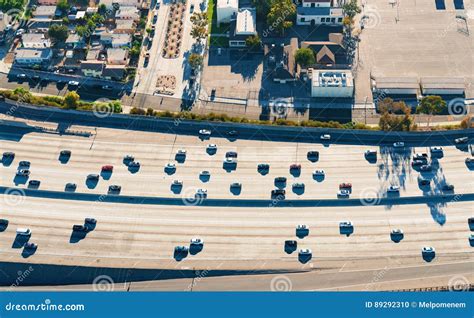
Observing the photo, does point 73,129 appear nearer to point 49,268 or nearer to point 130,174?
point 130,174

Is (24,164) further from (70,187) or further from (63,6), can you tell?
(63,6)

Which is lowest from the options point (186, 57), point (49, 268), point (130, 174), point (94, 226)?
point (49, 268)

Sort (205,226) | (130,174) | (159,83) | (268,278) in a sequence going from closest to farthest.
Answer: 1. (268,278)
2. (205,226)
3. (130,174)
4. (159,83)

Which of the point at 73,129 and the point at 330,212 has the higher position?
the point at 73,129

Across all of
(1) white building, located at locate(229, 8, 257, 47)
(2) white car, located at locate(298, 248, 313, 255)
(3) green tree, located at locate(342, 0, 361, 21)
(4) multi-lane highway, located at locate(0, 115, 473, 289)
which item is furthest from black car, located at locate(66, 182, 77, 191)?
(3) green tree, located at locate(342, 0, 361, 21)

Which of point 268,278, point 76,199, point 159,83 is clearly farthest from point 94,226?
point 159,83

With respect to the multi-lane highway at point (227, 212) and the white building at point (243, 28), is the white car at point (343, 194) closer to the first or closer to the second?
the multi-lane highway at point (227, 212)

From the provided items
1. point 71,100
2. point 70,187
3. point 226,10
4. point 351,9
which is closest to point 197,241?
point 70,187
